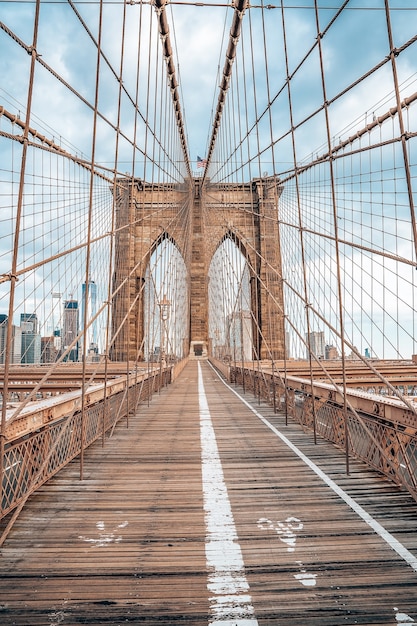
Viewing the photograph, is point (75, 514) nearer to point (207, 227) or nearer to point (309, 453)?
point (309, 453)

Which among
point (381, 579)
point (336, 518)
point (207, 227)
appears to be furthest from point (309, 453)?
point (207, 227)

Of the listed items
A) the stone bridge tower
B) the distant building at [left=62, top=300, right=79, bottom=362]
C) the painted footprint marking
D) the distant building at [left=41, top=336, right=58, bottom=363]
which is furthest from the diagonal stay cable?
the distant building at [left=41, top=336, right=58, bottom=363]

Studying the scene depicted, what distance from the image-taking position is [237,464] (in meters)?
4.05

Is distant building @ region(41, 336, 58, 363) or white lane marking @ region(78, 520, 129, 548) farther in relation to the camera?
distant building @ region(41, 336, 58, 363)

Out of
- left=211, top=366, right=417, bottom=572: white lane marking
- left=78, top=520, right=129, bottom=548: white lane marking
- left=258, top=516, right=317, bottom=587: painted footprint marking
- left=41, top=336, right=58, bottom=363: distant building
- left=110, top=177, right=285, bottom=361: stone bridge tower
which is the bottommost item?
left=78, top=520, right=129, bottom=548: white lane marking

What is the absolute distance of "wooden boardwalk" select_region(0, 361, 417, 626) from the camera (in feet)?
5.83

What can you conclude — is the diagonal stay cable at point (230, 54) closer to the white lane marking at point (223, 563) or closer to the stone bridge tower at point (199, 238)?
the stone bridge tower at point (199, 238)

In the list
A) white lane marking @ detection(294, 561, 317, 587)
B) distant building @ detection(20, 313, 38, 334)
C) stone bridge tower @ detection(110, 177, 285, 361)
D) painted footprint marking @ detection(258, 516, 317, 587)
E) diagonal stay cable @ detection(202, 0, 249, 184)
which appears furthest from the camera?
stone bridge tower @ detection(110, 177, 285, 361)

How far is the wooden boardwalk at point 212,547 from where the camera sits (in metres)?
1.78

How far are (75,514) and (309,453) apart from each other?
2.57 metres

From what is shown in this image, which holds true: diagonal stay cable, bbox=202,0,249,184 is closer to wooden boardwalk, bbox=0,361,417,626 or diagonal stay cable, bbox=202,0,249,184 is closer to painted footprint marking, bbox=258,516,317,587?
wooden boardwalk, bbox=0,361,417,626

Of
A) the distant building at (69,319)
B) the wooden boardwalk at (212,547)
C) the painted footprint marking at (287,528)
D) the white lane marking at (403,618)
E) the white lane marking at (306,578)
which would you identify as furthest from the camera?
the distant building at (69,319)

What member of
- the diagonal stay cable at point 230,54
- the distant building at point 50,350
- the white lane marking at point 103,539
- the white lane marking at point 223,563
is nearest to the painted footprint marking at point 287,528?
the white lane marking at point 223,563

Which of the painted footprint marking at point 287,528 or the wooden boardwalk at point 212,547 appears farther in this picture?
the painted footprint marking at point 287,528
